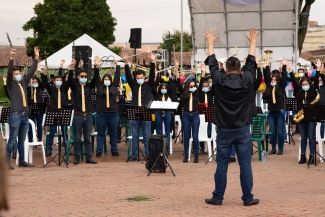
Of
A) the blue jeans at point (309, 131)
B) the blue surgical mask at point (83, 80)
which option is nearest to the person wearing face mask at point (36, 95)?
the blue surgical mask at point (83, 80)

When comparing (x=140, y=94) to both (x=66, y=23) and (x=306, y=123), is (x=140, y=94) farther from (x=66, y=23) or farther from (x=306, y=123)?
(x=66, y=23)

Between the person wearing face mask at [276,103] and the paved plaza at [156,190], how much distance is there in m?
1.23

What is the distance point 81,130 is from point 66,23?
46.4 meters

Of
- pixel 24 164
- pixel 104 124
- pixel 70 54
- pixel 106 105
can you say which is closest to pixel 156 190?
pixel 24 164

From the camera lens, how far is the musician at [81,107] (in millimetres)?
15656

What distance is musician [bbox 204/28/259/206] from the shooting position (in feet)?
31.0

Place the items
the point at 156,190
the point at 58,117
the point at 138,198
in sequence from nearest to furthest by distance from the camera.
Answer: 1. the point at 138,198
2. the point at 156,190
3. the point at 58,117

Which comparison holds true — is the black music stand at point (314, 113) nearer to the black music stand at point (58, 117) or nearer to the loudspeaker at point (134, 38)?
the black music stand at point (58, 117)

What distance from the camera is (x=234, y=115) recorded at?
9.41 metres

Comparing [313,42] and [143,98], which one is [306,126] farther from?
[313,42]

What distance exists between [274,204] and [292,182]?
278 cm

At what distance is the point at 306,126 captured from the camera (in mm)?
14977

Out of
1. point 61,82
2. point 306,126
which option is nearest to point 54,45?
point 61,82

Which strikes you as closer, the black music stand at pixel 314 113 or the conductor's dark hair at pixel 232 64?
the conductor's dark hair at pixel 232 64
